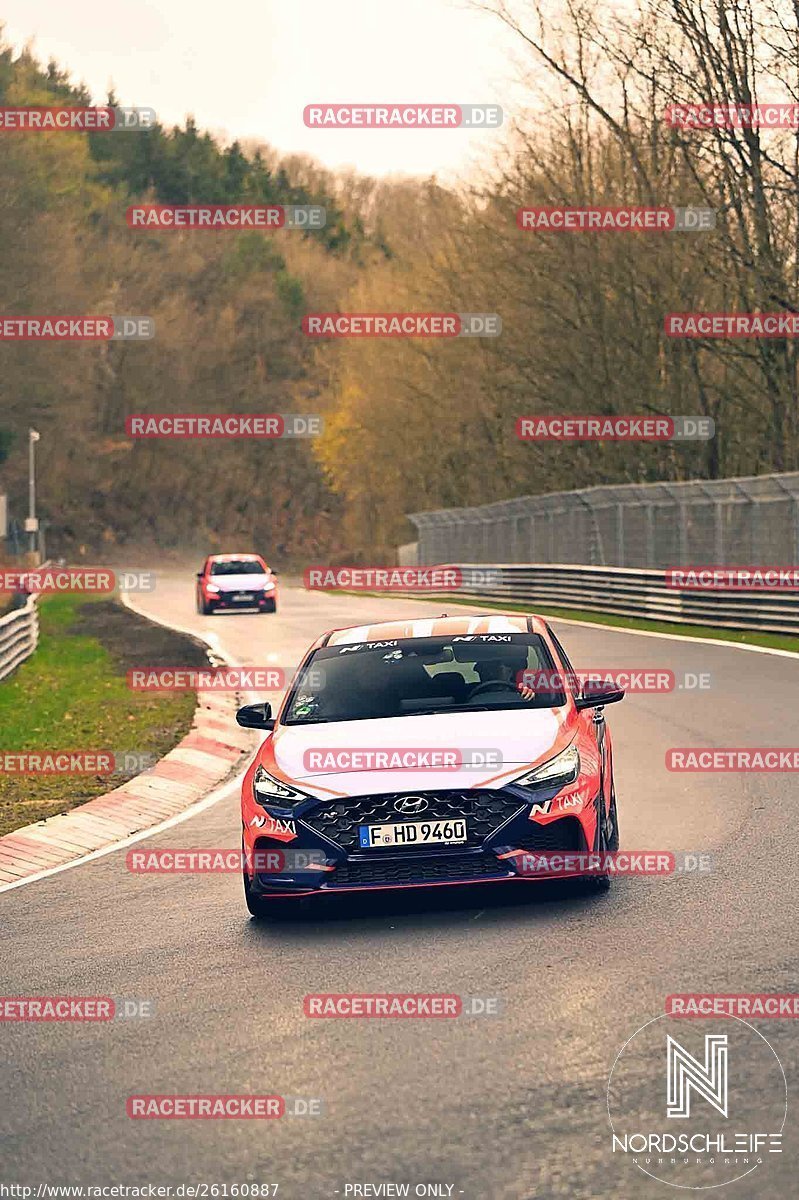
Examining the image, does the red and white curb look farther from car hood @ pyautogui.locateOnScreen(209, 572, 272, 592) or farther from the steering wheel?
car hood @ pyautogui.locateOnScreen(209, 572, 272, 592)

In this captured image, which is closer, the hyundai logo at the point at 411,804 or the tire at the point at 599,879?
the hyundai logo at the point at 411,804

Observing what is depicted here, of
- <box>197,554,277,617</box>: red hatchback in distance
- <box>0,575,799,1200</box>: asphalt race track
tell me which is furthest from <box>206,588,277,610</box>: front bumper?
<box>0,575,799,1200</box>: asphalt race track

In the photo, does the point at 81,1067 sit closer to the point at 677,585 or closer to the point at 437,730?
the point at 437,730

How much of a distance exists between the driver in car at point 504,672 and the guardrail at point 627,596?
1791 centimetres

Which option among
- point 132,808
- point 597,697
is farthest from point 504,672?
point 132,808

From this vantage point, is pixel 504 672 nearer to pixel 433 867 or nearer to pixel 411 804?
pixel 411 804

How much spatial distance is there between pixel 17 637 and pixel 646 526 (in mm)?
14370

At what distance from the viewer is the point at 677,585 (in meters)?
33.0

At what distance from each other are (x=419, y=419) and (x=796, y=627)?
44502 mm

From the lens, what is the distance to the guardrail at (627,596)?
28859 mm

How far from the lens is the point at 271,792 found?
9.17 meters

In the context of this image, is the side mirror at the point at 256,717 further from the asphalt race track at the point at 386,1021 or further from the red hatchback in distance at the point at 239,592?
the red hatchback in distance at the point at 239,592

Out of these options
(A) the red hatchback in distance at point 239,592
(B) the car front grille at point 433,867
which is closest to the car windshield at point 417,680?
(B) the car front grille at point 433,867

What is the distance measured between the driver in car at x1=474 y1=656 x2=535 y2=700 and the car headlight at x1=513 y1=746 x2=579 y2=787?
1081 millimetres
